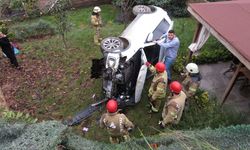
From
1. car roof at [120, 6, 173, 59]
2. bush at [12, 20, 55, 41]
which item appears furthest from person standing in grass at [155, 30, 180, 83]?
bush at [12, 20, 55, 41]

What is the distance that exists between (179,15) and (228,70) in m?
4.98

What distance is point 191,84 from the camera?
8555 millimetres

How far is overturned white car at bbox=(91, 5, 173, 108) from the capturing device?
8.76m

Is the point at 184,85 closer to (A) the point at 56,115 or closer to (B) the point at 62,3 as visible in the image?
(A) the point at 56,115

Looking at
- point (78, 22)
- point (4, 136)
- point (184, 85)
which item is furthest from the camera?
point (78, 22)

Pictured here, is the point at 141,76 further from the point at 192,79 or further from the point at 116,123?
the point at 116,123

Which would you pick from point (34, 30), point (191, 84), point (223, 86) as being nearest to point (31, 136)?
point (191, 84)

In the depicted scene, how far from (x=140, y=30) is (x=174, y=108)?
316 cm

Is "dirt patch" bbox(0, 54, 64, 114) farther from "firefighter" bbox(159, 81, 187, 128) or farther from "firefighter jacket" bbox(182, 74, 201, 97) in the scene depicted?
"firefighter jacket" bbox(182, 74, 201, 97)

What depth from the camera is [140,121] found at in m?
9.21

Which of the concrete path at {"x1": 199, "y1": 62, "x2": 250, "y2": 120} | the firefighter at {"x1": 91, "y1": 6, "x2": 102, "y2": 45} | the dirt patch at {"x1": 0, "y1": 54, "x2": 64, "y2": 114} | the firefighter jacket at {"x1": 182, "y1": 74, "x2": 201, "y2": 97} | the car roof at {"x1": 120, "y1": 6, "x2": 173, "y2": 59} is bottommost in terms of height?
the concrete path at {"x1": 199, "y1": 62, "x2": 250, "y2": 120}

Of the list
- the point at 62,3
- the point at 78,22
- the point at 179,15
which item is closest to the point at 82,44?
the point at 62,3

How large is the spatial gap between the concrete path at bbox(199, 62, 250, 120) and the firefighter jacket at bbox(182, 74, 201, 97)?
182cm

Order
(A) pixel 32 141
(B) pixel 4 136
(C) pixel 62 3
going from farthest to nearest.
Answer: (C) pixel 62 3
(B) pixel 4 136
(A) pixel 32 141
